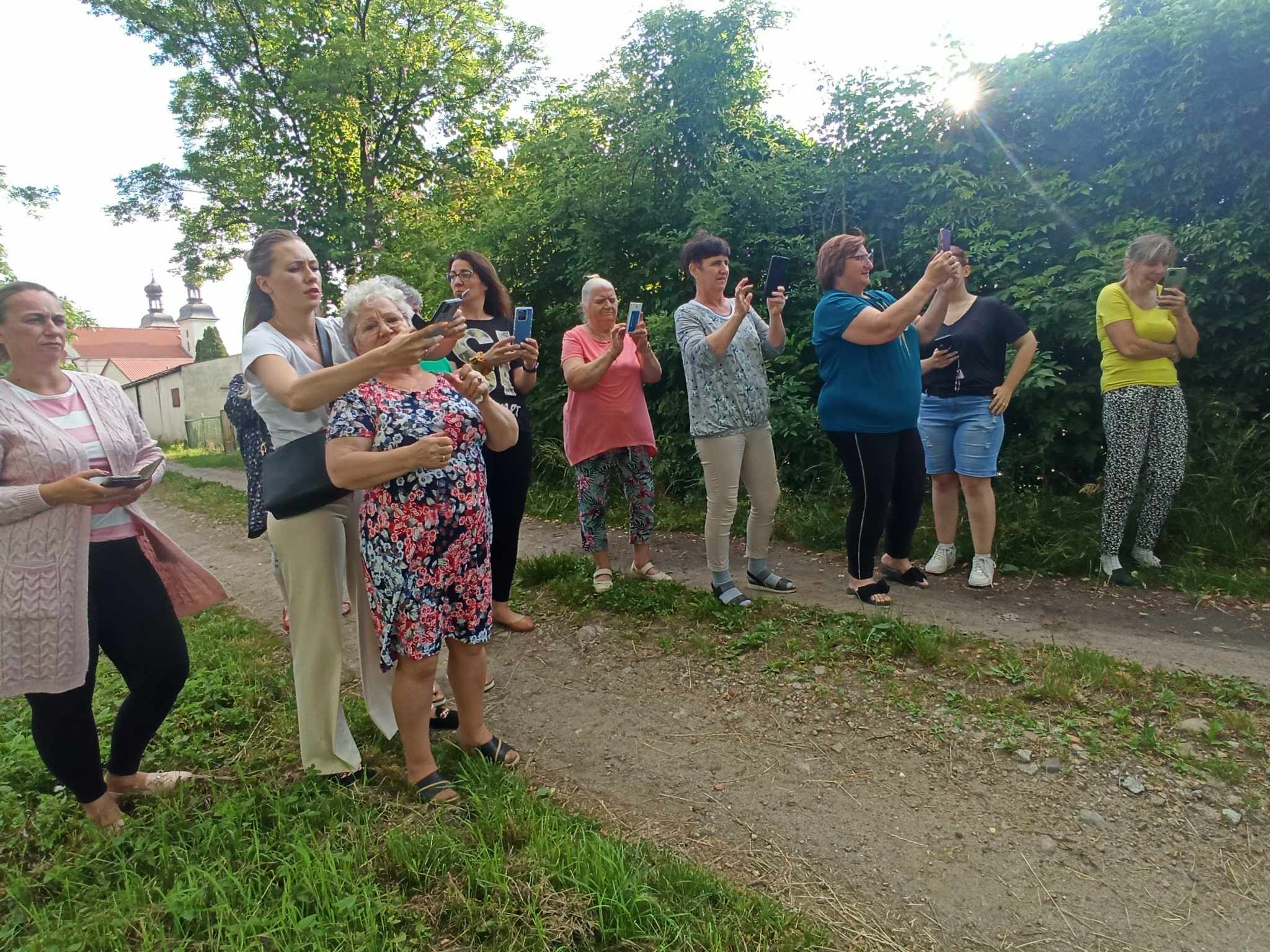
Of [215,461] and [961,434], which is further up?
[961,434]

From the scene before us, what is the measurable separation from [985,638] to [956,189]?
3779 millimetres

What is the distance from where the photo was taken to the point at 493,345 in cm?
370

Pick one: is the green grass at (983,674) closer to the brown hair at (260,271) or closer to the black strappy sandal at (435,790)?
the black strappy sandal at (435,790)

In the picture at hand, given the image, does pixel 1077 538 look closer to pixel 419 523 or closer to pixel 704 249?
pixel 704 249

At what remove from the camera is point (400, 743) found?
3.01 metres

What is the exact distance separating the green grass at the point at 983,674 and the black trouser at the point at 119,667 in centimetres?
216

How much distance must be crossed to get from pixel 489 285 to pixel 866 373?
6.92 ft

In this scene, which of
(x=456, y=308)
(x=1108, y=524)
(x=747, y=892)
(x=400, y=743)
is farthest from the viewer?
(x=1108, y=524)

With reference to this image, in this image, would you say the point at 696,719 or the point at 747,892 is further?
the point at 696,719

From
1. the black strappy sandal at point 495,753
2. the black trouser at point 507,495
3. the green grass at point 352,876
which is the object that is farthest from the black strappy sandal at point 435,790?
the black trouser at point 507,495

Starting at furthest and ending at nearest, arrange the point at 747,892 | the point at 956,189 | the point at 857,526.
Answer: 1. the point at 956,189
2. the point at 857,526
3. the point at 747,892

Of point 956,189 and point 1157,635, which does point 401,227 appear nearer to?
point 956,189

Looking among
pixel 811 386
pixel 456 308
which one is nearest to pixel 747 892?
pixel 456 308

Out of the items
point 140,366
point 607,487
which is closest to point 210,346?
point 140,366
